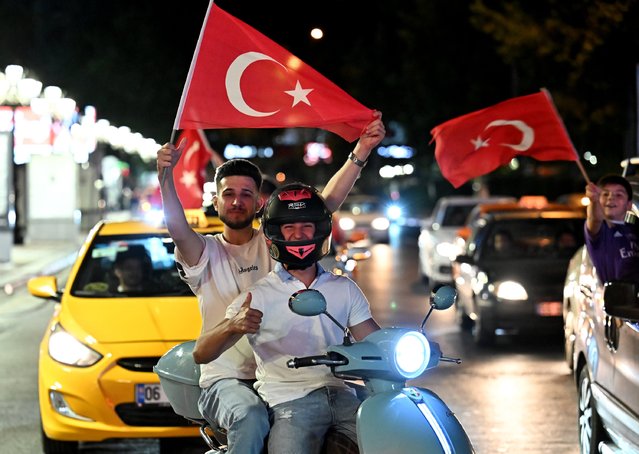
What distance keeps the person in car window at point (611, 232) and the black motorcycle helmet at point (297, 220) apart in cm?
346

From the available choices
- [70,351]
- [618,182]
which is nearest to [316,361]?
[618,182]

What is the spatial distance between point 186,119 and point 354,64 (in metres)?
59.5

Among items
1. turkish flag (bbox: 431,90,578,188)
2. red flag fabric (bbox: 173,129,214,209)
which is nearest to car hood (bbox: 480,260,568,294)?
red flag fabric (bbox: 173,129,214,209)

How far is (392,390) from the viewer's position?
4672mm

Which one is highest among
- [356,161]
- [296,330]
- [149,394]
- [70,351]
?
[356,161]

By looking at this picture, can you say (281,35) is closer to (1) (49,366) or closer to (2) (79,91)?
(2) (79,91)

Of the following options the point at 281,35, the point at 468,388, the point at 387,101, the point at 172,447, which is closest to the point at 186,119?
the point at 172,447

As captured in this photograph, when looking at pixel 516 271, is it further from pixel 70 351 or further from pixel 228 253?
pixel 228 253

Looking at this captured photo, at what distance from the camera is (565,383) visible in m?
12.0

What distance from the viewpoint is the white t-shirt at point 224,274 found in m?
5.90

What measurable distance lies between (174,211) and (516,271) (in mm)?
9352

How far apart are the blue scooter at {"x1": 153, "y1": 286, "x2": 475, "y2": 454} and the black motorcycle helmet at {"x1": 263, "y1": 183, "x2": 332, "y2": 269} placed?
353 mm

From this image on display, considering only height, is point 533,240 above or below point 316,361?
above

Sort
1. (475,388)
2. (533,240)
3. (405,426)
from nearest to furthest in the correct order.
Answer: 1. (405,426)
2. (475,388)
3. (533,240)
